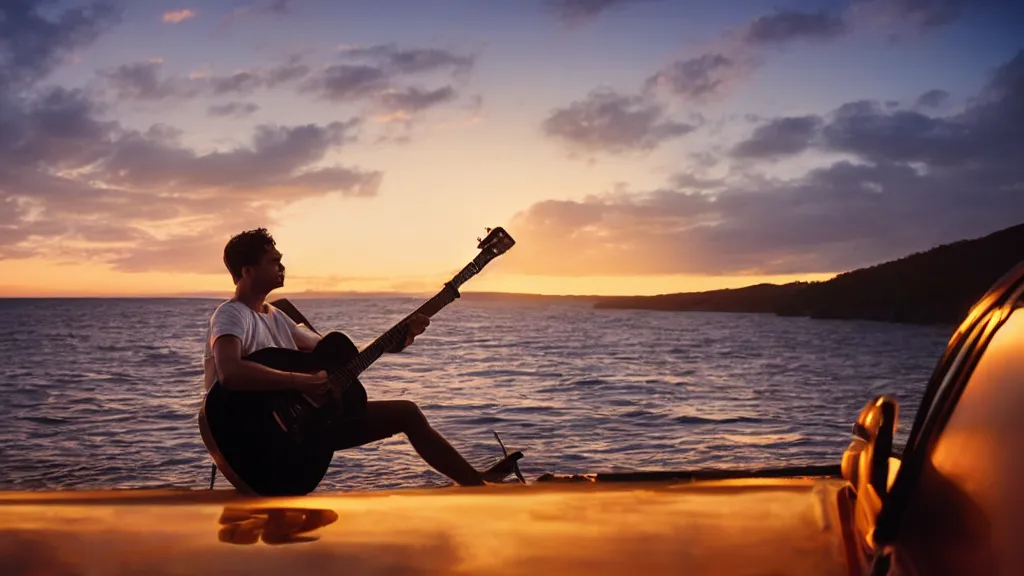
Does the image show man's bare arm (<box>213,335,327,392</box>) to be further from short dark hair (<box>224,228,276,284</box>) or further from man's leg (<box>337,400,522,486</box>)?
man's leg (<box>337,400,522,486</box>)

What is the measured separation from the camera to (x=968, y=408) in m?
1.43

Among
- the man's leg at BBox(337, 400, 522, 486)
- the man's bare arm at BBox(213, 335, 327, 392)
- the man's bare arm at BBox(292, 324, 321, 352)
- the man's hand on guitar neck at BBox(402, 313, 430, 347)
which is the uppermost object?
the man's hand on guitar neck at BBox(402, 313, 430, 347)

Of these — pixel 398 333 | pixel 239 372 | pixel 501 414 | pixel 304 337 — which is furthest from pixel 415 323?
pixel 501 414

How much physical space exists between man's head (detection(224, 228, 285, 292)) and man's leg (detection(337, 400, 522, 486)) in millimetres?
916

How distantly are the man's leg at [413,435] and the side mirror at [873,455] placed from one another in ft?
11.0

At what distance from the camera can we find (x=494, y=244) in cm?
549

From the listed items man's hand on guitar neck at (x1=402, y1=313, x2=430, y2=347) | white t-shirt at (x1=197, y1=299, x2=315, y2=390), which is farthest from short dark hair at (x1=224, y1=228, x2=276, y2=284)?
man's hand on guitar neck at (x1=402, y1=313, x2=430, y2=347)

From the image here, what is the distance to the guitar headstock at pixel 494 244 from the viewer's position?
547 centimetres

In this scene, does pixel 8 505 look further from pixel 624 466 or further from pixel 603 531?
pixel 624 466

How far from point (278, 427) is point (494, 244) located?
176cm

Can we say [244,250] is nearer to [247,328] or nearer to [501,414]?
[247,328]

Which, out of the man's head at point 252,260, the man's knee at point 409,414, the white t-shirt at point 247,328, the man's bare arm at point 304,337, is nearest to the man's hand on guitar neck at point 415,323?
the man's knee at point 409,414

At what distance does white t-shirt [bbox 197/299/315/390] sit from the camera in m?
4.34

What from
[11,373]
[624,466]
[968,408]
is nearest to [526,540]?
[968,408]
